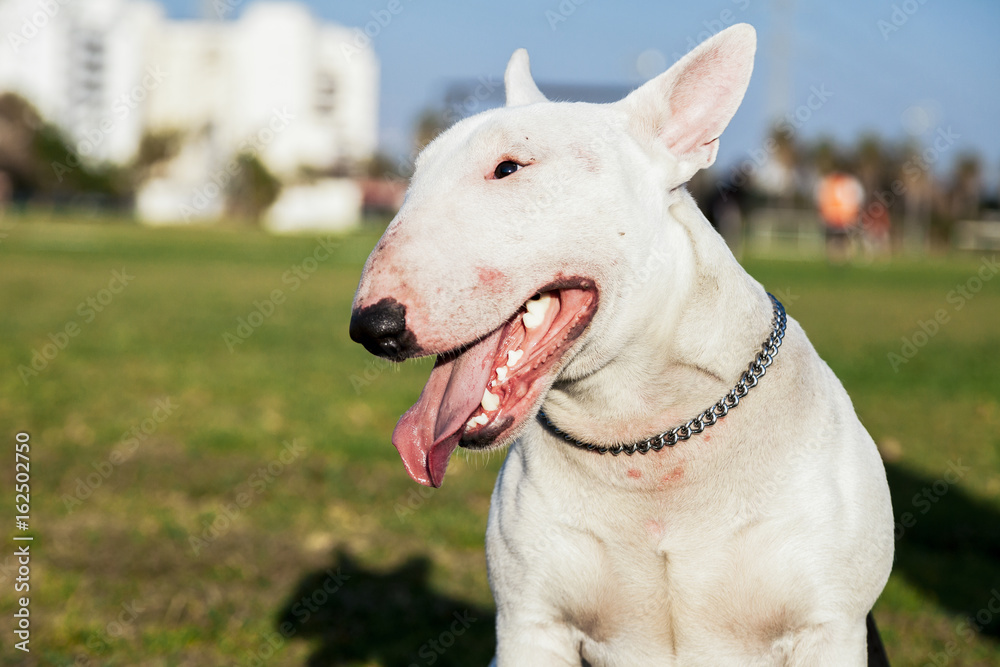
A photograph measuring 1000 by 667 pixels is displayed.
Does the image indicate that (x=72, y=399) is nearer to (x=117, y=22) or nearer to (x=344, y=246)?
(x=344, y=246)

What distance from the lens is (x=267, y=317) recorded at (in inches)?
579

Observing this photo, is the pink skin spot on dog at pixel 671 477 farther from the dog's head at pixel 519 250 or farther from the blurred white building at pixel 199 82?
the blurred white building at pixel 199 82

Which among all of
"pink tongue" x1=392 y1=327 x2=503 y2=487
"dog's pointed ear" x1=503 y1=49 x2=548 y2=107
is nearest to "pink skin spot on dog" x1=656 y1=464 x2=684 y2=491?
"pink tongue" x1=392 y1=327 x2=503 y2=487

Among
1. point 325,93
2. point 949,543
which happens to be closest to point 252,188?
point 325,93

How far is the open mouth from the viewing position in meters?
2.23

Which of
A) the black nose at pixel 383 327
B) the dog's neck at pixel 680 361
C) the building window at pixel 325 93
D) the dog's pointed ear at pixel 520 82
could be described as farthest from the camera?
the building window at pixel 325 93

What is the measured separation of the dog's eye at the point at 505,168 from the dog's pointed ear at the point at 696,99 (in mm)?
348

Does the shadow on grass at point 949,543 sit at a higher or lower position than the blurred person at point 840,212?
higher

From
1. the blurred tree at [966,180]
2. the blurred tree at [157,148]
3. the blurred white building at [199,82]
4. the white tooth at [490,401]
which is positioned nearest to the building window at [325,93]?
the blurred white building at [199,82]

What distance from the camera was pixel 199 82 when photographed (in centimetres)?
12050

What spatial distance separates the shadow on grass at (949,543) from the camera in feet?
14.9

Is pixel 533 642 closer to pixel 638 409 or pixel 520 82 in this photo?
pixel 638 409

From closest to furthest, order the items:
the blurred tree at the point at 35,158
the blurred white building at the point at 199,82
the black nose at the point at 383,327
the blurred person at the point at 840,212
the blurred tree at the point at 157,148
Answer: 1. the black nose at the point at 383,327
2. the blurred person at the point at 840,212
3. the blurred tree at the point at 35,158
4. the blurred tree at the point at 157,148
5. the blurred white building at the point at 199,82

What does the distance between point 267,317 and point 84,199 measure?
75.6m
